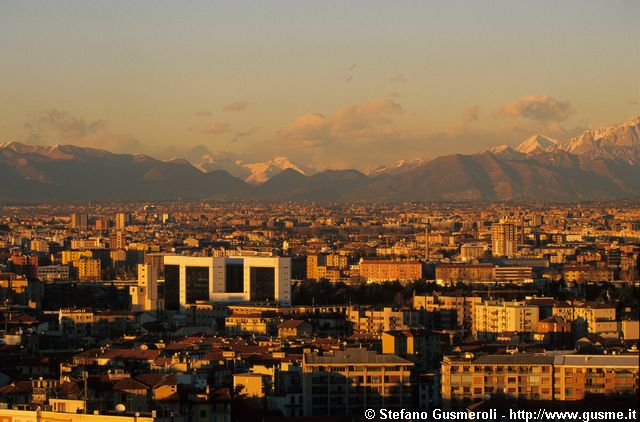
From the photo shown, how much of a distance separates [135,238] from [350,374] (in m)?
84.7

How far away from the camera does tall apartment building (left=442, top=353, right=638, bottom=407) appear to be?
26984mm

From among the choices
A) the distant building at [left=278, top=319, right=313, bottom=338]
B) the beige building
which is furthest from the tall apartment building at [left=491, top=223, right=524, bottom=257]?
the beige building

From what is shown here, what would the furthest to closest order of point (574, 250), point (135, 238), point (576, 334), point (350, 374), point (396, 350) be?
1. point (135, 238)
2. point (574, 250)
3. point (576, 334)
4. point (396, 350)
5. point (350, 374)

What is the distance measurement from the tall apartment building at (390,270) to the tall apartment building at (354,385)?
46.8 meters

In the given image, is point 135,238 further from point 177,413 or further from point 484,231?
point 177,413

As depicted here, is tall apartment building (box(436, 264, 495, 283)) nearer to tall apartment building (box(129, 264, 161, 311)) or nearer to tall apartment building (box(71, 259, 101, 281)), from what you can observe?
tall apartment building (box(129, 264, 161, 311))

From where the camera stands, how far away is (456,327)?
4831cm

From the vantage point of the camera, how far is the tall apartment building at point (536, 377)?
2698 cm

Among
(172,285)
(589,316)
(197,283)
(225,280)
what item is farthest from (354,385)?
(172,285)

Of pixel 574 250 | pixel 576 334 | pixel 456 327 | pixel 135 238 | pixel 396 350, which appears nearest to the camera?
pixel 396 350

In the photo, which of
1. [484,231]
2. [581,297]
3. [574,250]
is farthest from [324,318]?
[484,231]

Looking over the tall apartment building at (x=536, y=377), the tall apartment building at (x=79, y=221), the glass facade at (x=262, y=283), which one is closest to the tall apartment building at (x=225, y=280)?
the glass facade at (x=262, y=283)

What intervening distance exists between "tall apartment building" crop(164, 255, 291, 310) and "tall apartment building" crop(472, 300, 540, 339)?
12553 mm

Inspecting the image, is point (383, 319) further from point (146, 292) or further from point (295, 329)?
point (146, 292)
